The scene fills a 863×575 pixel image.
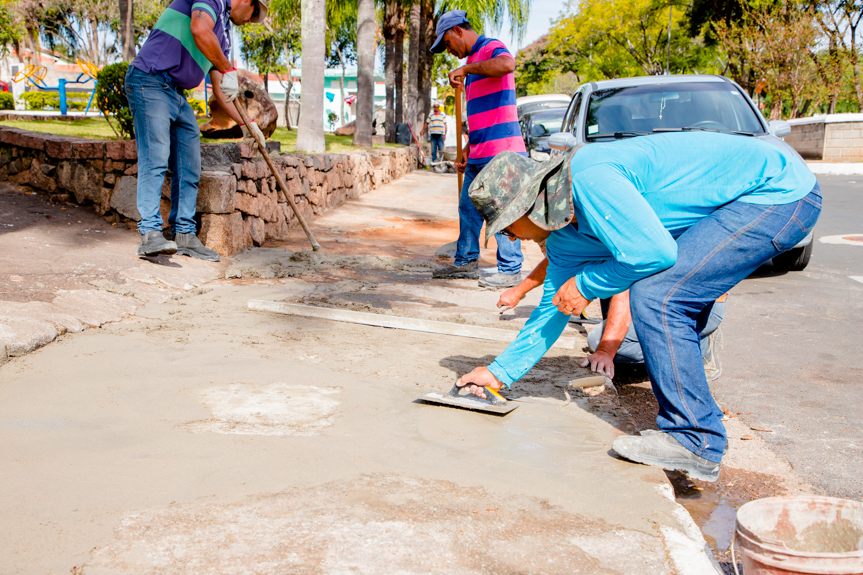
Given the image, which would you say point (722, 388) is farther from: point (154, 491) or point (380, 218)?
point (380, 218)

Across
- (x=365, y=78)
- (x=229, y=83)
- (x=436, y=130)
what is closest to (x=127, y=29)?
(x=365, y=78)

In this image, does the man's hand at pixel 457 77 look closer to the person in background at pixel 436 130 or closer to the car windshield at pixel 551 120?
the car windshield at pixel 551 120

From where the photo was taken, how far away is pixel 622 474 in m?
2.33

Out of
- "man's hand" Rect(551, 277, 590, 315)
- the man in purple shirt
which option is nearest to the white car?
the man in purple shirt

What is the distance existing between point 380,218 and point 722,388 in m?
6.34

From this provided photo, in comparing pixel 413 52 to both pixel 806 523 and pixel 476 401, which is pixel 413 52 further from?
pixel 806 523

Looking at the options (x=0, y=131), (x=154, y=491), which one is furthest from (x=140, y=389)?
(x=0, y=131)

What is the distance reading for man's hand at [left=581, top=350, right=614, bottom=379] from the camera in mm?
3385

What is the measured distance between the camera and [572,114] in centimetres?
659

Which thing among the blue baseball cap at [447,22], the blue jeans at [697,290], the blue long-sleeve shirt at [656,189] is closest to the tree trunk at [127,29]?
the blue baseball cap at [447,22]

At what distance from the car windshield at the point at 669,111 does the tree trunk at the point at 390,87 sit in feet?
45.0

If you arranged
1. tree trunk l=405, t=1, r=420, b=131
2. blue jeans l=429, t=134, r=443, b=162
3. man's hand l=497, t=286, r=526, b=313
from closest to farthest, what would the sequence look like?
man's hand l=497, t=286, r=526, b=313 → blue jeans l=429, t=134, r=443, b=162 → tree trunk l=405, t=1, r=420, b=131

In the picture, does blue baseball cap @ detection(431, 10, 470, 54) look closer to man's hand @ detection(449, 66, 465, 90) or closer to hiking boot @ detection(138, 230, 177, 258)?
man's hand @ detection(449, 66, 465, 90)

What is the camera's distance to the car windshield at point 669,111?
226 inches
